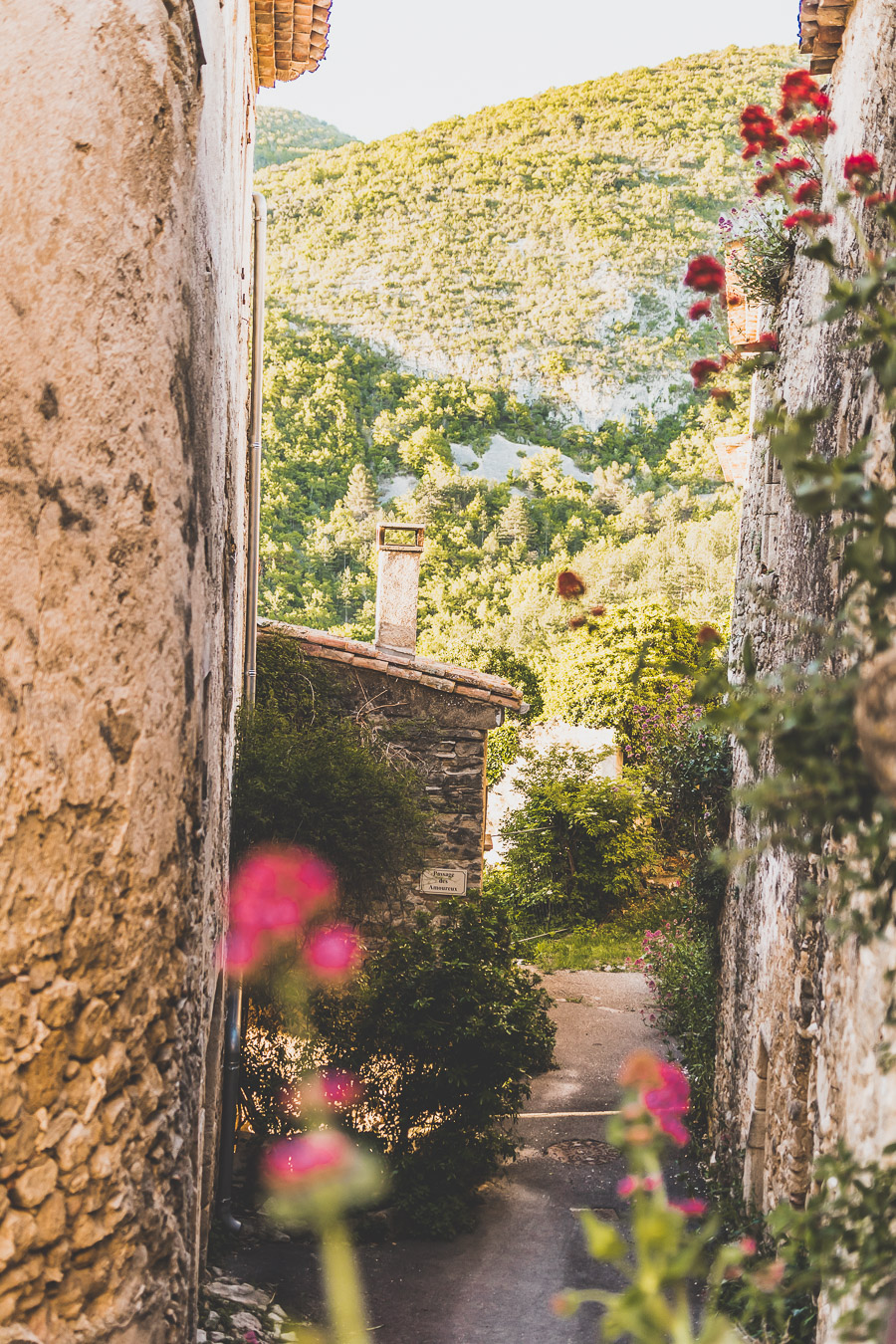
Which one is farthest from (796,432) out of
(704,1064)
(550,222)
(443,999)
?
(550,222)

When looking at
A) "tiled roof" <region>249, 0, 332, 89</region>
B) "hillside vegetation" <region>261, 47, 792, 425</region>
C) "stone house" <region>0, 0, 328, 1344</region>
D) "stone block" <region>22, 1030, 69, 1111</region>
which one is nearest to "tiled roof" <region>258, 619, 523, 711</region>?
"tiled roof" <region>249, 0, 332, 89</region>

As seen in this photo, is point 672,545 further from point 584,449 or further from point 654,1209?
point 654,1209

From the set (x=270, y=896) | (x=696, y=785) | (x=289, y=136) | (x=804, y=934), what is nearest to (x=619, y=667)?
(x=696, y=785)

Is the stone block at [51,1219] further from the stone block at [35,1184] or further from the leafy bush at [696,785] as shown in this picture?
the leafy bush at [696,785]

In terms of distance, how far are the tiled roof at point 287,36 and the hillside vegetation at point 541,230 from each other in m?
42.2

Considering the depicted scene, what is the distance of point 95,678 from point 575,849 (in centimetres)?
1394

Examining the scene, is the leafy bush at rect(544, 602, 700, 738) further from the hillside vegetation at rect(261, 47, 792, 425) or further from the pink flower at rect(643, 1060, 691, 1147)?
the hillside vegetation at rect(261, 47, 792, 425)

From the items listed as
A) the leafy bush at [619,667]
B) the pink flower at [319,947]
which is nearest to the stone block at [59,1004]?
the pink flower at [319,947]

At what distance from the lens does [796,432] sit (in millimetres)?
1714

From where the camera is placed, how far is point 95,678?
9.19 ft

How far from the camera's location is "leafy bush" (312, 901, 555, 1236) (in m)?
6.73

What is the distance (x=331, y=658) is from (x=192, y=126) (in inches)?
233

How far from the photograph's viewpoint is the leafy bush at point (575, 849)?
51.7 feet

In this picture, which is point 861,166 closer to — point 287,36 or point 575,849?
point 287,36
